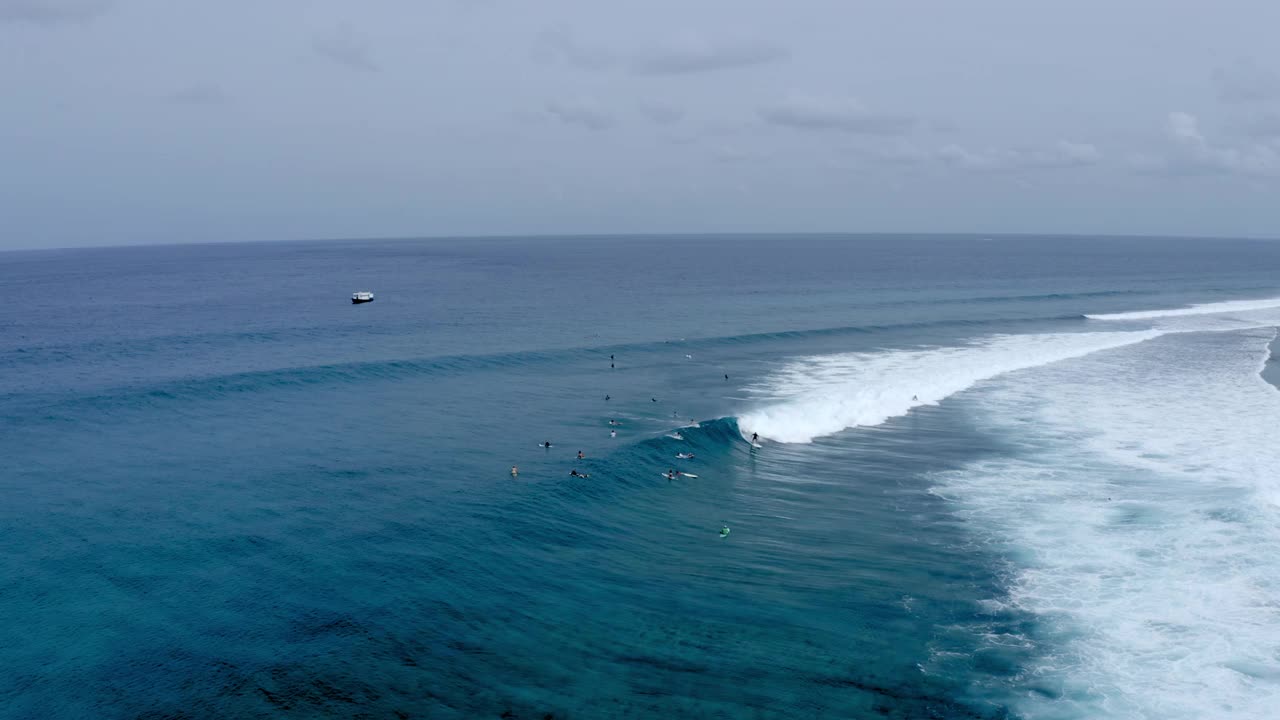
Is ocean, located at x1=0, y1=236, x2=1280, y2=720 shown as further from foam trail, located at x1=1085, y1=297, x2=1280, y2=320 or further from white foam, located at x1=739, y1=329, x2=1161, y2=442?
foam trail, located at x1=1085, y1=297, x2=1280, y2=320

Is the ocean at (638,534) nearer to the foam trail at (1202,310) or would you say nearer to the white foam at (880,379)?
the white foam at (880,379)

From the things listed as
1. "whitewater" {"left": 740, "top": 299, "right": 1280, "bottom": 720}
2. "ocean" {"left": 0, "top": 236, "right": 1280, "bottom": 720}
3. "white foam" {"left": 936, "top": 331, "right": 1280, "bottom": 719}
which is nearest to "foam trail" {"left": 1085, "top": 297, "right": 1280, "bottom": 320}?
"whitewater" {"left": 740, "top": 299, "right": 1280, "bottom": 720}

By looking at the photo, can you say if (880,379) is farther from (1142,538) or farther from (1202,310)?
(1202,310)

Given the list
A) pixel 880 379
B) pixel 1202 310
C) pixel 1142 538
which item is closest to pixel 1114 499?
pixel 1142 538

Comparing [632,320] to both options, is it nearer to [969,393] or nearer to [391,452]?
[969,393]

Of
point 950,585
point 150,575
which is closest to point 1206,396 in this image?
point 950,585

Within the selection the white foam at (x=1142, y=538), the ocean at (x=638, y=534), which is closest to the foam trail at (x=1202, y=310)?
the ocean at (x=638, y=534)
